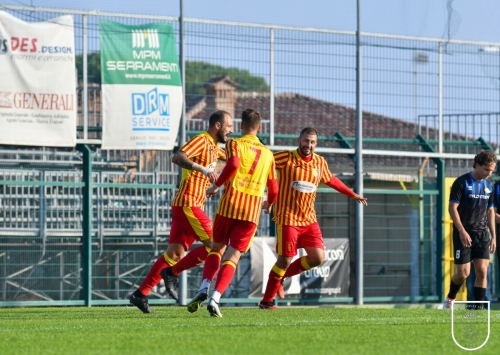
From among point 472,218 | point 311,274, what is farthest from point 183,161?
point 311,274

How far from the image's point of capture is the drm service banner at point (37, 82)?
1440 cm

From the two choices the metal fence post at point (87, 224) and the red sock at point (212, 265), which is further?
the metal fence post at point (87, 224)

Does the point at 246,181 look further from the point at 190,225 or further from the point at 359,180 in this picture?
the point at 359,180

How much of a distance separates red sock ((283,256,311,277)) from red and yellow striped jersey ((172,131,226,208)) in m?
1.74

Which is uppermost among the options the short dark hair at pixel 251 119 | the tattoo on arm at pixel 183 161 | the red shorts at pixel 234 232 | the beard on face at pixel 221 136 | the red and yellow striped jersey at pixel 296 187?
the short dark hair at pixel 251 119

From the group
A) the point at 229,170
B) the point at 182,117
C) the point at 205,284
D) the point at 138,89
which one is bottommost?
the point at 205,284

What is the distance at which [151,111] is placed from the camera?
1520 cm

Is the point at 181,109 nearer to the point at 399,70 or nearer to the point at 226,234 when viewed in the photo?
the point at 399,70

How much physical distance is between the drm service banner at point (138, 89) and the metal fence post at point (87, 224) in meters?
0.33

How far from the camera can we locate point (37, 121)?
572 inches

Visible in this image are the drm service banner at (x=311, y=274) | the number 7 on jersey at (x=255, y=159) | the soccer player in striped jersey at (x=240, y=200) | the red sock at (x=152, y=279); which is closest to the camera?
the soccer player in striped jersey at (x=240, y=200)

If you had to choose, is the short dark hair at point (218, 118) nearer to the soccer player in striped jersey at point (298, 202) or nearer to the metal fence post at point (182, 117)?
the soccer player in striped jersey at point (298, 202)

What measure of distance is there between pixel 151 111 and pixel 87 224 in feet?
5.99

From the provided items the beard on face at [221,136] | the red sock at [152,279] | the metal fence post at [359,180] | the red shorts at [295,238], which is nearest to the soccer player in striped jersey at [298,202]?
the red shorts at [295,238]
